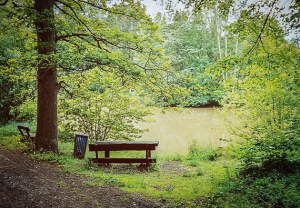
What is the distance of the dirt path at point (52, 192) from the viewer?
14.6ft

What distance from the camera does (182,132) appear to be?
1961cm

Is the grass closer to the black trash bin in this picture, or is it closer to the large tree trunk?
the black trash bin

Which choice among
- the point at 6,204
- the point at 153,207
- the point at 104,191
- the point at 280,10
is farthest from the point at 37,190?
the point at 280,10

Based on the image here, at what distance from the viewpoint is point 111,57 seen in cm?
775

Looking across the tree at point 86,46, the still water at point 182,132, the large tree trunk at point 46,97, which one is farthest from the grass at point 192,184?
the still water at point 182,132

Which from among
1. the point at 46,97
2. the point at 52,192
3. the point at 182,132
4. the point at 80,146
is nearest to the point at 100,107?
the point at 80,146

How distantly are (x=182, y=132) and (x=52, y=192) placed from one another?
50.3ft

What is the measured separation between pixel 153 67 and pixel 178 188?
450cm

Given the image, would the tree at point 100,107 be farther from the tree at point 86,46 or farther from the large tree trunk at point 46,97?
the large tree trunk at point 46,97

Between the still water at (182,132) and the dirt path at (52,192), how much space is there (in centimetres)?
855

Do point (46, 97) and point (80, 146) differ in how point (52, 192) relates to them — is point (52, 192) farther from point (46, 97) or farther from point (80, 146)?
point (46, 97)

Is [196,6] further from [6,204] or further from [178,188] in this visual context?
[6,204]

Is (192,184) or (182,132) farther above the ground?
(182,132)

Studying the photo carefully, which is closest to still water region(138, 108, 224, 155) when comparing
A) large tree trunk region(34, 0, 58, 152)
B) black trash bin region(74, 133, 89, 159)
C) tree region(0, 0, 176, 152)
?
black trash bin region(74, 133, 89, 159)
